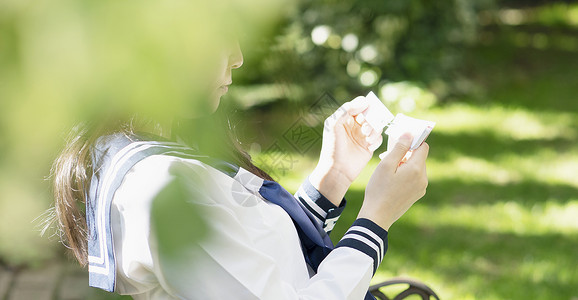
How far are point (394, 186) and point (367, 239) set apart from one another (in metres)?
0.15

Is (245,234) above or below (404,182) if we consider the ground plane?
below

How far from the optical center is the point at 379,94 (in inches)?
228

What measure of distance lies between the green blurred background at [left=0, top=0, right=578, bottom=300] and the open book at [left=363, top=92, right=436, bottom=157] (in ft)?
0.39

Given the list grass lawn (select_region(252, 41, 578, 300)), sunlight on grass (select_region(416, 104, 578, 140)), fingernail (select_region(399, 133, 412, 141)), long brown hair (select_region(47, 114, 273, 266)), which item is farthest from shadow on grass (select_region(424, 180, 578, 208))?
long brown hair (select_region(47, 114, 273, 266))

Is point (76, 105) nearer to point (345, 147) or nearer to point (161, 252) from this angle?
point (161, 252)

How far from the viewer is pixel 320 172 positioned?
169cm

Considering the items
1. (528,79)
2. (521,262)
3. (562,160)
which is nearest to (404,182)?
(521,262)

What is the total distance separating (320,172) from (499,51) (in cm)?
674

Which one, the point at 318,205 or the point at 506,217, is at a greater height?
the point at 318,205

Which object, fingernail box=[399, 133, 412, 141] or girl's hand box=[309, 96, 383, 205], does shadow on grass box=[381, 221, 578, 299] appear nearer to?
girl's hand box=[309, 96, 383, 205]

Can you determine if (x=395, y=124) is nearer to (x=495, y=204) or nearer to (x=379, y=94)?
(x=495, y=204)

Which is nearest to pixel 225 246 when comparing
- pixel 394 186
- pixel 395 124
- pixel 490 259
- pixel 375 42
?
pixel 394 186

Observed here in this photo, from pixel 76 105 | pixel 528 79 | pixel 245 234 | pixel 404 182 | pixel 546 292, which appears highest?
pixel 528 79

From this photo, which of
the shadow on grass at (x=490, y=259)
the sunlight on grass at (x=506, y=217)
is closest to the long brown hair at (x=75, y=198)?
the shadow on grass at (x=490, y=259)
